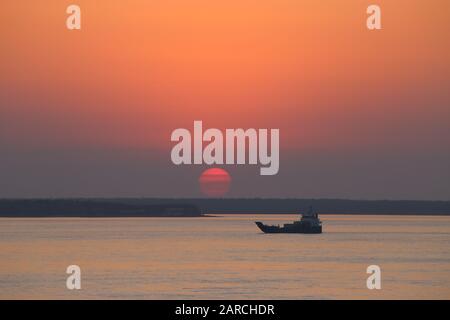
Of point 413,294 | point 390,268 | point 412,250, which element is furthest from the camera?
point 412,250

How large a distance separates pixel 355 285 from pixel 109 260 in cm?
3739

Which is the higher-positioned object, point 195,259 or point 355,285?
point 195,259

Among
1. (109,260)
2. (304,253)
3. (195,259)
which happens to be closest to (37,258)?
(109,260)

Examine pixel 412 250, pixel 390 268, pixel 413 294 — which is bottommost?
pixel 413 294

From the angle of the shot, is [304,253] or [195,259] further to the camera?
[304,253]

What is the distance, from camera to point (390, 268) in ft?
309
